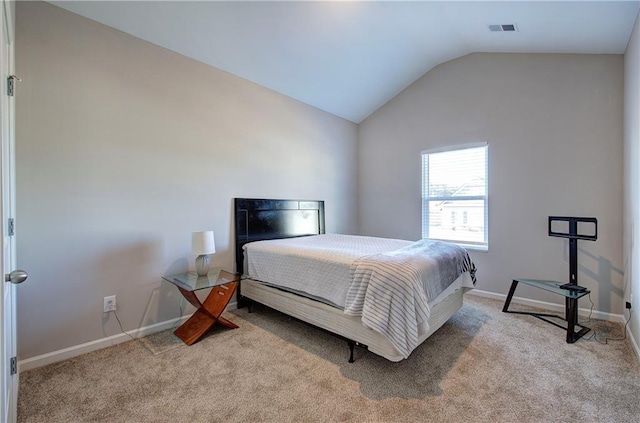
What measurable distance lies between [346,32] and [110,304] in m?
3.38

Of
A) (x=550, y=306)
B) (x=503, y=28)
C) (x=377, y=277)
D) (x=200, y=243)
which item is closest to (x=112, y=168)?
(x=200, y=243)

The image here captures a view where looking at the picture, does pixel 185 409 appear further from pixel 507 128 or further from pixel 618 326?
pixel 507 128

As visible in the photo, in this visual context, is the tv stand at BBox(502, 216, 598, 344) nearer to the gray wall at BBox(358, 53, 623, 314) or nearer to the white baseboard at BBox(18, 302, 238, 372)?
the gray wall at BBox(358, 53, 623, 314)

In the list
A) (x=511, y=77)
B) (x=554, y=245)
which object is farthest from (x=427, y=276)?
(x=511, y=77)

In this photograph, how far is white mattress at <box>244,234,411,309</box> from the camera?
6.89ft

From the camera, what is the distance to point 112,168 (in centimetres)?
230

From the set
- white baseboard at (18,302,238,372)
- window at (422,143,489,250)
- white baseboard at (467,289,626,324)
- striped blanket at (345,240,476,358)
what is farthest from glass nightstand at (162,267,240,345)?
white baseboard at (467,289,626,324)

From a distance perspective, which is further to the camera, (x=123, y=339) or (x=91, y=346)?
(x=123, y=339)

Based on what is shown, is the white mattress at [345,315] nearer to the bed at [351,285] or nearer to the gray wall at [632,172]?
the bed at [351,285]

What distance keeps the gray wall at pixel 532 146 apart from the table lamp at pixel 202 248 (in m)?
2.80

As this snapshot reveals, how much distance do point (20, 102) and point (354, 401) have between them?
2955 mm

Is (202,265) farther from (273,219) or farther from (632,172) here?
(632,172)

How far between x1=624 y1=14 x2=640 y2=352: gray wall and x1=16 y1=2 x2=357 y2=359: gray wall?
3.46m

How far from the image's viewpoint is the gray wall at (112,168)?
1982 millimetres
